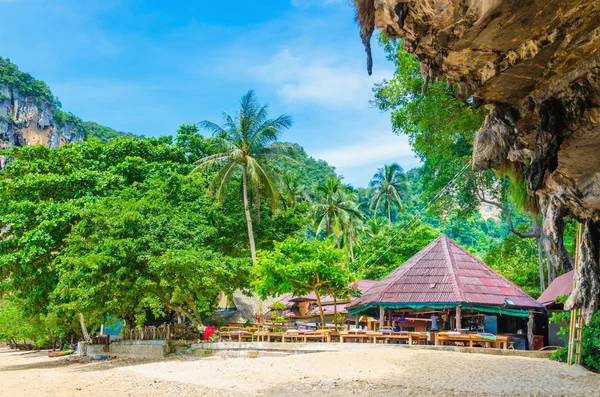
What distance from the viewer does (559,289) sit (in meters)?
15.7

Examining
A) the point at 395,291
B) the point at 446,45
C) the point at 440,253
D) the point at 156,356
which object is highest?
the point at 446,45

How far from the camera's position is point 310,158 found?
7981cm

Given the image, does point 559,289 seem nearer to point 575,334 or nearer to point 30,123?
point 575,334

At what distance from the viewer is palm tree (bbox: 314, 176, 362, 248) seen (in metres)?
42.6

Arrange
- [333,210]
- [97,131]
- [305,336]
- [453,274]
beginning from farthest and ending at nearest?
1. [97,131]
2. [333,210]
3. [453,274]
4. [305,336]

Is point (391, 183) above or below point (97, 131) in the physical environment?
below

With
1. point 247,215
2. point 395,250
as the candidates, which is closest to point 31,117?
point 395,250

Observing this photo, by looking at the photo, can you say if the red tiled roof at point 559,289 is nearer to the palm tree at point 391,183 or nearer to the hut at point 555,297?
the hut at point 555,297

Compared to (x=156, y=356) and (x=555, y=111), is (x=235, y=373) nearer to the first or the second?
(x=156, y=356)

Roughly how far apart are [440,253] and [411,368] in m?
8.97

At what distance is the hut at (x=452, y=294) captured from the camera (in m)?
18.1

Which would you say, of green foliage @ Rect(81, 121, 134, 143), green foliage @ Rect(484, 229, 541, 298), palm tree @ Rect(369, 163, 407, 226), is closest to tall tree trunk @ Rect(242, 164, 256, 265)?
green foliage @ Rect(484, 229, 541, 298)

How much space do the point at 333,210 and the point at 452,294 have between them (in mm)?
25250

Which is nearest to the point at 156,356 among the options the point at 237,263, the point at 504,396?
the point at 237,263
